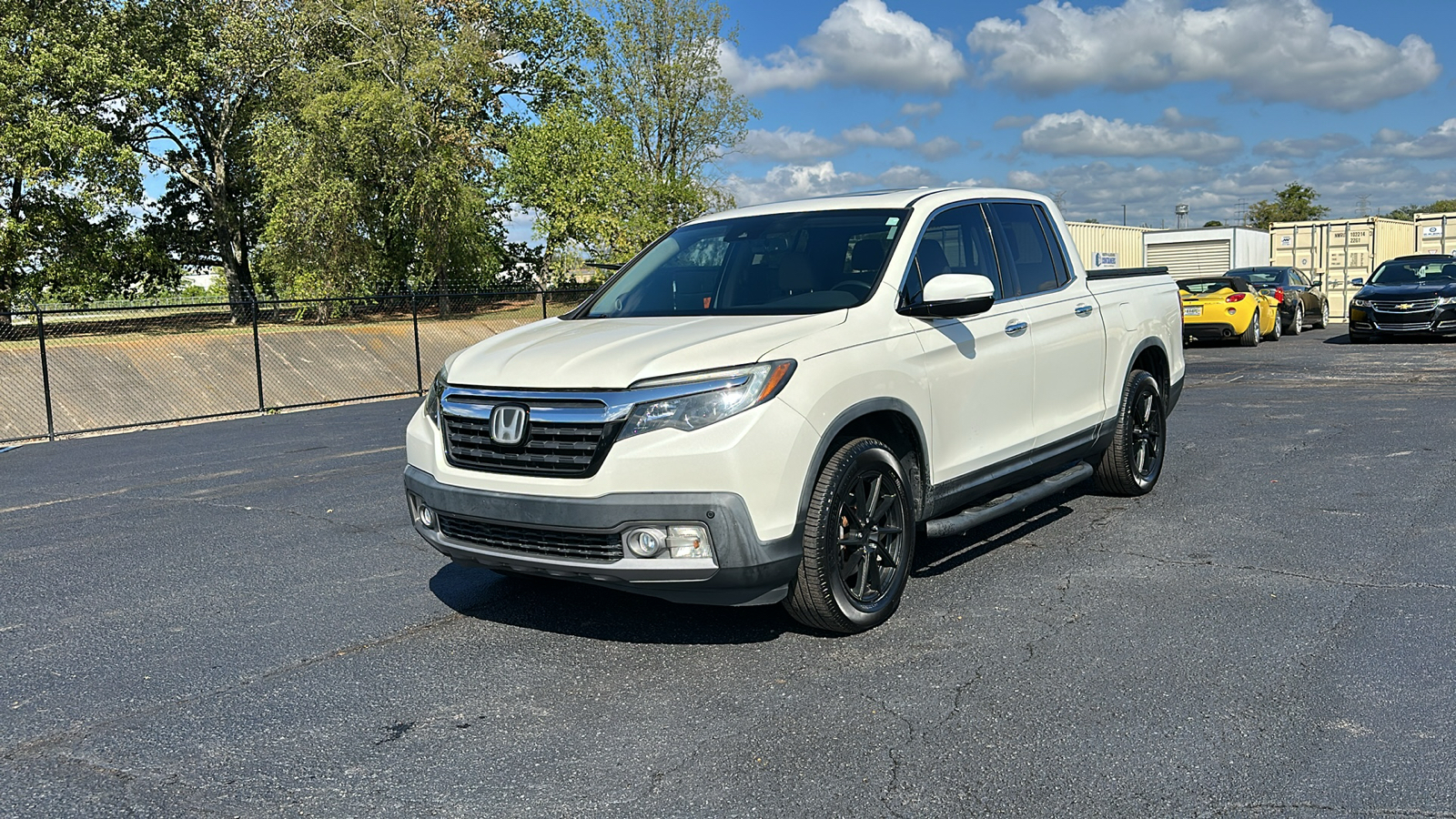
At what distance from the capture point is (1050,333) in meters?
6.02

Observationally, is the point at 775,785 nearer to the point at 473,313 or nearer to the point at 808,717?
the point at 808,717

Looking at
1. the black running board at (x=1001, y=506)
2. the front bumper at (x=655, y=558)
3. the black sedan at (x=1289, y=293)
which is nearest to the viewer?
the front bumper at (x=655, y=558)

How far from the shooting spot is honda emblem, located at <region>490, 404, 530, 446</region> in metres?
4.29

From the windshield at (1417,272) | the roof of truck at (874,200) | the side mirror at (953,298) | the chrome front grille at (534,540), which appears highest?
the roof of truck at (874,200)

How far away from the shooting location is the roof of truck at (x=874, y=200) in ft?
18.5

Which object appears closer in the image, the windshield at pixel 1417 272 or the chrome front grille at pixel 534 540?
the chrome front grille at pixel 534 540

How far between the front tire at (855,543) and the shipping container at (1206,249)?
1430 inches

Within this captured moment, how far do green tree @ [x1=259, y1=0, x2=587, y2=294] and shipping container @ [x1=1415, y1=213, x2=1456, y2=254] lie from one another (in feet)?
104

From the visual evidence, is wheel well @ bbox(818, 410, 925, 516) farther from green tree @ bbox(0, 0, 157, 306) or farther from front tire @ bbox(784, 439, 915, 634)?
green tree @ bbox(0, 0, 157, 306)

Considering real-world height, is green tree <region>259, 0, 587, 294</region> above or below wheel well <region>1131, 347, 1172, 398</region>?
above

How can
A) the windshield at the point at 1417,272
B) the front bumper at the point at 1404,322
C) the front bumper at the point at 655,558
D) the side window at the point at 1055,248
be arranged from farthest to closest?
1. the windshield at the point at 1417,272
2. the front bumper at the point at 1404,322
3. the side window at the point at 1055,248
4. the front bumper at the point at 655,558

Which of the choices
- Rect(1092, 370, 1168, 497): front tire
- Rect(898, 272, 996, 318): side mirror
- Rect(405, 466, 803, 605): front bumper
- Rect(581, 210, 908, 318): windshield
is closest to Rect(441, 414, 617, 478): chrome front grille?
Rect(405, 466, 803, 605): front bumper

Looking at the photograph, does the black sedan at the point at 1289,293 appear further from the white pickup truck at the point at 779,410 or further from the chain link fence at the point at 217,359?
the white pickup truck at the point at 779,410

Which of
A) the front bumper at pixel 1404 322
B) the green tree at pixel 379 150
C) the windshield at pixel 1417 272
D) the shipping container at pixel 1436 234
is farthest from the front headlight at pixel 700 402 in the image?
the shipping container at pixel 1436 234
